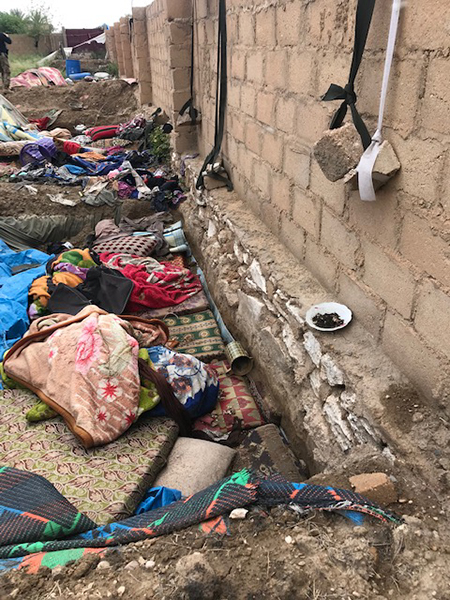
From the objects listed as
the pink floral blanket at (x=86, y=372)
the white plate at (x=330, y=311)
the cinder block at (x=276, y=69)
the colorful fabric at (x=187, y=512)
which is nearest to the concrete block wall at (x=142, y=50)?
the cinder block at (x=276, y=69)

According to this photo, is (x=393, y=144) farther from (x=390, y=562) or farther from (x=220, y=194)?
(x=220, y=194)

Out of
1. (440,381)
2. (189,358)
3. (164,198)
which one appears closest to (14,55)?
(164,198)

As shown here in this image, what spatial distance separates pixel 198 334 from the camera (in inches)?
152

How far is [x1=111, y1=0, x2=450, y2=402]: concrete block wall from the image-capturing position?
1627 mm

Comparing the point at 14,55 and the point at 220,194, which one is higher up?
the point at 14,55

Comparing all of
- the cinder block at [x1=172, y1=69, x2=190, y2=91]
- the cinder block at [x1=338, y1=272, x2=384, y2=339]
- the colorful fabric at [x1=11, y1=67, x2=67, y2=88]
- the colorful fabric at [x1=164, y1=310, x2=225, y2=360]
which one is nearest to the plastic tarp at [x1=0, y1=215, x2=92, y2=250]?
the cinder block at [x1=172, y1=69, x2=190, y2=91]

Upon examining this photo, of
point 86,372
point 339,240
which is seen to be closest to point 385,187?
point 339,240

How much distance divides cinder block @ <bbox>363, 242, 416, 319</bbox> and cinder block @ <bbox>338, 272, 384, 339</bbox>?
0.05 meters

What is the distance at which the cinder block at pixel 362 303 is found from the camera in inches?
82.8

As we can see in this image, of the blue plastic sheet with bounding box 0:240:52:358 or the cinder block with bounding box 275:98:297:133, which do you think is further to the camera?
the blue plastic sheet with bounding box 0:240:52:358

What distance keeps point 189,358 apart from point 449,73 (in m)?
2.15

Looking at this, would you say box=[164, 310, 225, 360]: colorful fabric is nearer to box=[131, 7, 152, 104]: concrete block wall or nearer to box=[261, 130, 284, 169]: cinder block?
box=[261, 130, 284, 169]: cinder block

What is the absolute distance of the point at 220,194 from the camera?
4371 mm

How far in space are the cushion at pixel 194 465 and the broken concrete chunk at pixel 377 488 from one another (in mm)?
993
